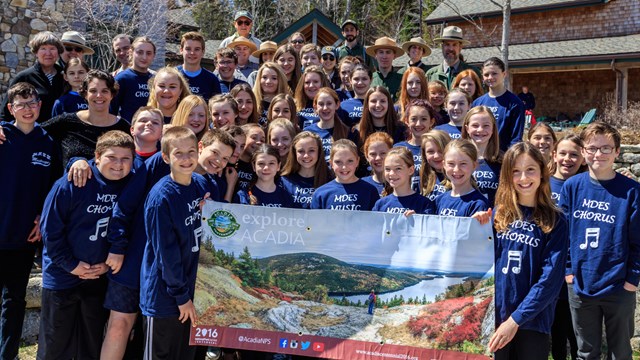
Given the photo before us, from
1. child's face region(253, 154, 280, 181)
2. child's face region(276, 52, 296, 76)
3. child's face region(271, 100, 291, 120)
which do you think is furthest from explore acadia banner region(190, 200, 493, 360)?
child's face region(276, 52, 296, 76)

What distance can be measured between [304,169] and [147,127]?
5.32ft

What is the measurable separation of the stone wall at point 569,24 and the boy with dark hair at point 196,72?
2100 centimetres

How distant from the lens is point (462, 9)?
29109mm

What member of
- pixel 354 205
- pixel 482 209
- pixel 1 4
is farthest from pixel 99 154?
pixel 1 4

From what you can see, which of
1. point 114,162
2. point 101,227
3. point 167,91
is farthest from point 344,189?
point 167,91

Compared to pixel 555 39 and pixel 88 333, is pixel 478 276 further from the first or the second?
pixel 555 39

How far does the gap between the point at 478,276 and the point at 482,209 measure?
0.57 meters

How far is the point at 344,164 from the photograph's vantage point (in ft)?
17.6

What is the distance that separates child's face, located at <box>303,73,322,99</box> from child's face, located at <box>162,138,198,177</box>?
3.35 metres

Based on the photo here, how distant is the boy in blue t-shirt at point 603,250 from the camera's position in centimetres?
488

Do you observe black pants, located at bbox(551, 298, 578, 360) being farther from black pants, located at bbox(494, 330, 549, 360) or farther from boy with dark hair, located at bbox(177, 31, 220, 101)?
boy with dark hair, located at bbox(177, 31, 220, 101)

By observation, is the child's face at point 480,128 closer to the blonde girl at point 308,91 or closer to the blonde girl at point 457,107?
the blonde girl at point 457,107

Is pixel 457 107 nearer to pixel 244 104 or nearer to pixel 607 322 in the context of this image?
pixel 244 104

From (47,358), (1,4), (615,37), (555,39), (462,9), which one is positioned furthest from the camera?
(462,9)
